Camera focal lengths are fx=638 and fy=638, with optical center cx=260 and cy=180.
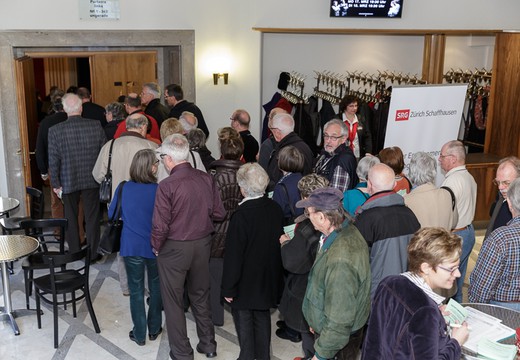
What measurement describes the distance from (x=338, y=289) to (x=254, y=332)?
4.69ft

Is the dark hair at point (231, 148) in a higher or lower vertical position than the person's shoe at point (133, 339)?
higher

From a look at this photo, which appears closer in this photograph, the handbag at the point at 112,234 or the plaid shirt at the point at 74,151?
the handbag at the point at 112,234

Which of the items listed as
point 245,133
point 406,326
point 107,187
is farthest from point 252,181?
point 245,133

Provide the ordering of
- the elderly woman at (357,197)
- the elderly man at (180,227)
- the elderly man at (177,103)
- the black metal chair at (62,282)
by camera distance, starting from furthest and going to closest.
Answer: the elderly man at (177,103) → the black metal chair at (62,282) → the elderly woman at (357,197) → the elderly man at (180,227)

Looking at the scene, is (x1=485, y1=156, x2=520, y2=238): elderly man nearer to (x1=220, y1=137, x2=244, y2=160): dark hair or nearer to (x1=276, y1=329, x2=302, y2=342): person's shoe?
(x1=276, y1=329, x2=302, y2=342): person's shoe

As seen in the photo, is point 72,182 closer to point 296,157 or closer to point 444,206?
point 296,157

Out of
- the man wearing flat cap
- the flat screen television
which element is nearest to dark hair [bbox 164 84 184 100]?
the flat screen television

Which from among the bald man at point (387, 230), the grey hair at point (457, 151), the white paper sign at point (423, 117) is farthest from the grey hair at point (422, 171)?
the white paper sign at point (423, 117)

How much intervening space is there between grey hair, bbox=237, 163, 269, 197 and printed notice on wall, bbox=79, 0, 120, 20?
4.40 m

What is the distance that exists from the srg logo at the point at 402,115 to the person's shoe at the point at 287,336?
8.68 ft

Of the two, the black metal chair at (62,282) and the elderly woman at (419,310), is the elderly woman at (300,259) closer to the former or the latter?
the elderly woman at (419,310)

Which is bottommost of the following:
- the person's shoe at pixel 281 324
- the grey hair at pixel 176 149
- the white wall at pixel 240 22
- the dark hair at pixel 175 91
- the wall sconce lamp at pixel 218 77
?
the person's shoe at pixel 281 324

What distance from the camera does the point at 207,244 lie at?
4613mm

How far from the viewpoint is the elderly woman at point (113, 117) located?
6.94m
